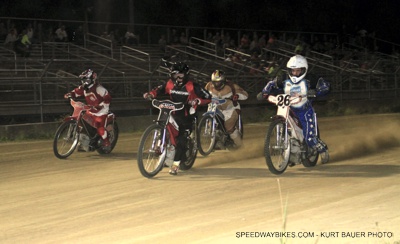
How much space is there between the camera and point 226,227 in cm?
757

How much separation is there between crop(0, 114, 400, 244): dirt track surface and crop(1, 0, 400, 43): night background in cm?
2209

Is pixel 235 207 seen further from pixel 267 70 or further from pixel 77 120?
pixel 267 70

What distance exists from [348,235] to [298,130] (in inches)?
178

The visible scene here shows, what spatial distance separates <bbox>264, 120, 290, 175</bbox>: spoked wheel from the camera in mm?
10773

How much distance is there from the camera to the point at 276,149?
11008 mm

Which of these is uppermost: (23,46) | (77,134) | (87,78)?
(23,46)

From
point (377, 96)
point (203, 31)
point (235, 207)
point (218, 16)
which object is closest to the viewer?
point (235, 207)

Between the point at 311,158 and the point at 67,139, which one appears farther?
the point at 67,139

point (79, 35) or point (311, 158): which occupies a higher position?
point (79, 35)

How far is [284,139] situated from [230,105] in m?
3.64

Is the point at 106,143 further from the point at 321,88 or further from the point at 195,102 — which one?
the point at 321,88

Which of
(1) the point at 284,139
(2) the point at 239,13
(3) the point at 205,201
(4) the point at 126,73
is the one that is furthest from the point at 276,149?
(2) the point at 239,13

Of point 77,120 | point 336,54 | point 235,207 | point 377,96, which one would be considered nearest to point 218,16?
point 336,54

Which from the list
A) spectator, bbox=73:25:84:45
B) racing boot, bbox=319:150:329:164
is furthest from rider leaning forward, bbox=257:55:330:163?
spectator, bbox=73:25:84:45
